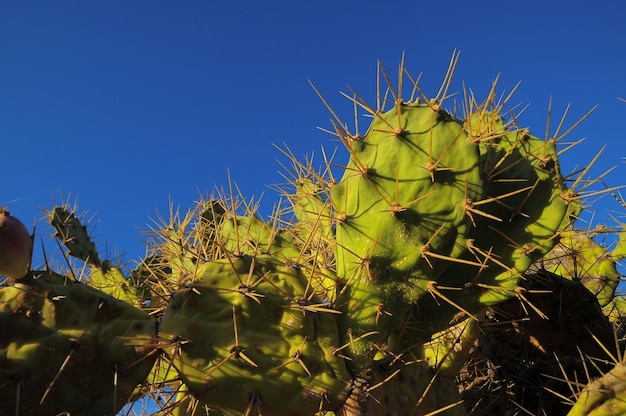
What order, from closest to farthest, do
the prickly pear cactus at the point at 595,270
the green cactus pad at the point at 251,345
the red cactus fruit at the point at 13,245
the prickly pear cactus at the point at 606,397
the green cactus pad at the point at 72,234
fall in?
the red cactus fruit at the point at 13,245, the green cactus pad at the point at 251,345, the prickly pear cactus at the point at 606,397, the prickly pear cactus at the point at 595,270, the green cactus pad at the point at 72,234

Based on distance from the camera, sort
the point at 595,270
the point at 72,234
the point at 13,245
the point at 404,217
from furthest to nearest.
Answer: the point at 72,234
the point at 595,270
the point at 404,217
the point at 13,245

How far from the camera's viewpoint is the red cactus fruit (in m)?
1.25

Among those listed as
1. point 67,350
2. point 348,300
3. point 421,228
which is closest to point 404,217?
point 421,228

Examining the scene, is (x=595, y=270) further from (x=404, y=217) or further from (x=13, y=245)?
(x=13, y=245)

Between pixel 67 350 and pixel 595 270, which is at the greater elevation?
pixel 595 270

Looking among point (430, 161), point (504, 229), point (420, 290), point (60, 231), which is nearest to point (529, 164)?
point (504, 229)

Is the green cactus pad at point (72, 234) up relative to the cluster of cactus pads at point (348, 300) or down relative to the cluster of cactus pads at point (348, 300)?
up

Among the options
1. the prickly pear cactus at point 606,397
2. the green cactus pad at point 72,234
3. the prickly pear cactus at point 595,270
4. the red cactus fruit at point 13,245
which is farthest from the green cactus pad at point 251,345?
the green cactus pad at point 72,234

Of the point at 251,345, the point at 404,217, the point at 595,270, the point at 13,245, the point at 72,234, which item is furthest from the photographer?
the point at 72,234

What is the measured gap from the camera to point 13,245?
126cm

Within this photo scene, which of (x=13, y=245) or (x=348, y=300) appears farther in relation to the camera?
(x=348, y=300)

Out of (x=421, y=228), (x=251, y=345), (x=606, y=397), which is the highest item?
(x=421, y=228)

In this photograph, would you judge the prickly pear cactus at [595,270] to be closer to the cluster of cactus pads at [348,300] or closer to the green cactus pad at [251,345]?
the cluster of cactus pads at [348,300]

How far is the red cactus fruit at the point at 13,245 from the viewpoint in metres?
1.25
